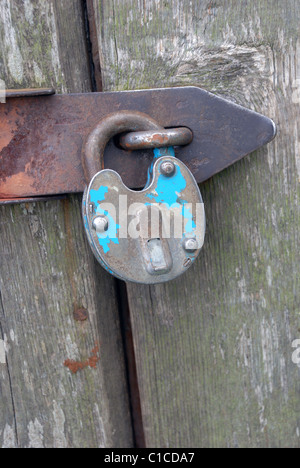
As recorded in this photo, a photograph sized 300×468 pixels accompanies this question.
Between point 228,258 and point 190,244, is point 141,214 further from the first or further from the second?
point 228,258

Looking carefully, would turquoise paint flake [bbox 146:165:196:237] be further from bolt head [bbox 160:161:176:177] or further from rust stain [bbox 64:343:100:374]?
rust stain [bbox 64:343:100:374]

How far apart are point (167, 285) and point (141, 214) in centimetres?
18

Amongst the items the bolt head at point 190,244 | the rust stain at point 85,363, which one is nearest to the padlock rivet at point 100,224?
the bolt head at point 190,244

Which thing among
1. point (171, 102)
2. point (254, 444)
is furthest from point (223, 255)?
point (254, 444)

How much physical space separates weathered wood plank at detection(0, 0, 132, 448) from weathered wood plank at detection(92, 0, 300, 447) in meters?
0.05

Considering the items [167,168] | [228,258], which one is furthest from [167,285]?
[167,168]

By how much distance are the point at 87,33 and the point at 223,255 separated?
1.24 feet

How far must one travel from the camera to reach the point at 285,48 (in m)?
0.56

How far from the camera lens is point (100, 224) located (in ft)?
Answer: 1.58

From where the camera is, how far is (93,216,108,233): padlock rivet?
481mm

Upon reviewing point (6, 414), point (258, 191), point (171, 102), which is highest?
point (171, 102)

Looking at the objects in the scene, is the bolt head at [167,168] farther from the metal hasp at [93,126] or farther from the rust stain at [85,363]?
the rust stain at [85,363]

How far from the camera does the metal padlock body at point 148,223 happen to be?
0.49 meters

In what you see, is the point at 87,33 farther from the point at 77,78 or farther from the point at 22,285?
the point at 22,285
